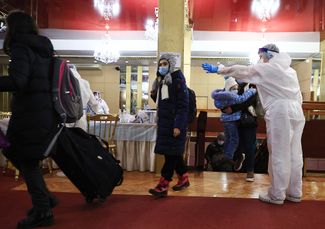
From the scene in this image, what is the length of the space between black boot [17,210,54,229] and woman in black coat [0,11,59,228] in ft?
0.04

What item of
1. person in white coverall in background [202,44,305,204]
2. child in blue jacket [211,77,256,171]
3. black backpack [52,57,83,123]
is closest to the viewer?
black backpack [52,57,83,123]

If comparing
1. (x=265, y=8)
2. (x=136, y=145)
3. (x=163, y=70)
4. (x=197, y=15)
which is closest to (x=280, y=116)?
(x=163, y=70)

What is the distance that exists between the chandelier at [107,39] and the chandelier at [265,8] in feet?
9.82

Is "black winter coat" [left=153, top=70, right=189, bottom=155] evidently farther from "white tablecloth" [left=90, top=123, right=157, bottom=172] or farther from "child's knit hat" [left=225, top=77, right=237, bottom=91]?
"white tablecloth" [left=90, top=123, right=157, bottom=172]

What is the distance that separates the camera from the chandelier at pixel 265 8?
7.56 metres

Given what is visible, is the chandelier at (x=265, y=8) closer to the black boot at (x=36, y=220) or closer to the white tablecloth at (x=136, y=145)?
the white tablecloth at (x=136, y=145)

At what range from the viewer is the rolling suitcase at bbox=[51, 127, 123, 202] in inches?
108

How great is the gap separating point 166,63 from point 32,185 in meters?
1.70

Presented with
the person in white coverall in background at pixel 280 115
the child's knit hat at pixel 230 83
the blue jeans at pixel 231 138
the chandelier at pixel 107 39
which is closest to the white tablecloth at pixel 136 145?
the blue jeans at pixel 231 138

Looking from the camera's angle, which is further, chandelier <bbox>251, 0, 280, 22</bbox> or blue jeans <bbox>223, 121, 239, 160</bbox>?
chandelier <bbox>251, 0, 280, 22</bbox>

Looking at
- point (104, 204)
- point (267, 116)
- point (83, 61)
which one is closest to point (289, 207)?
point (267, 116)

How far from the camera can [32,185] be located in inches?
92.0

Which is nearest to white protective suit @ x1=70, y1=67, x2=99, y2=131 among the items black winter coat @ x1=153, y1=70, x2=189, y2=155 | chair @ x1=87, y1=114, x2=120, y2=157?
chair @ x1=87, y1=114, x2=120, y2=157

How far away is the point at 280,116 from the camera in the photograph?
10.3 feet
